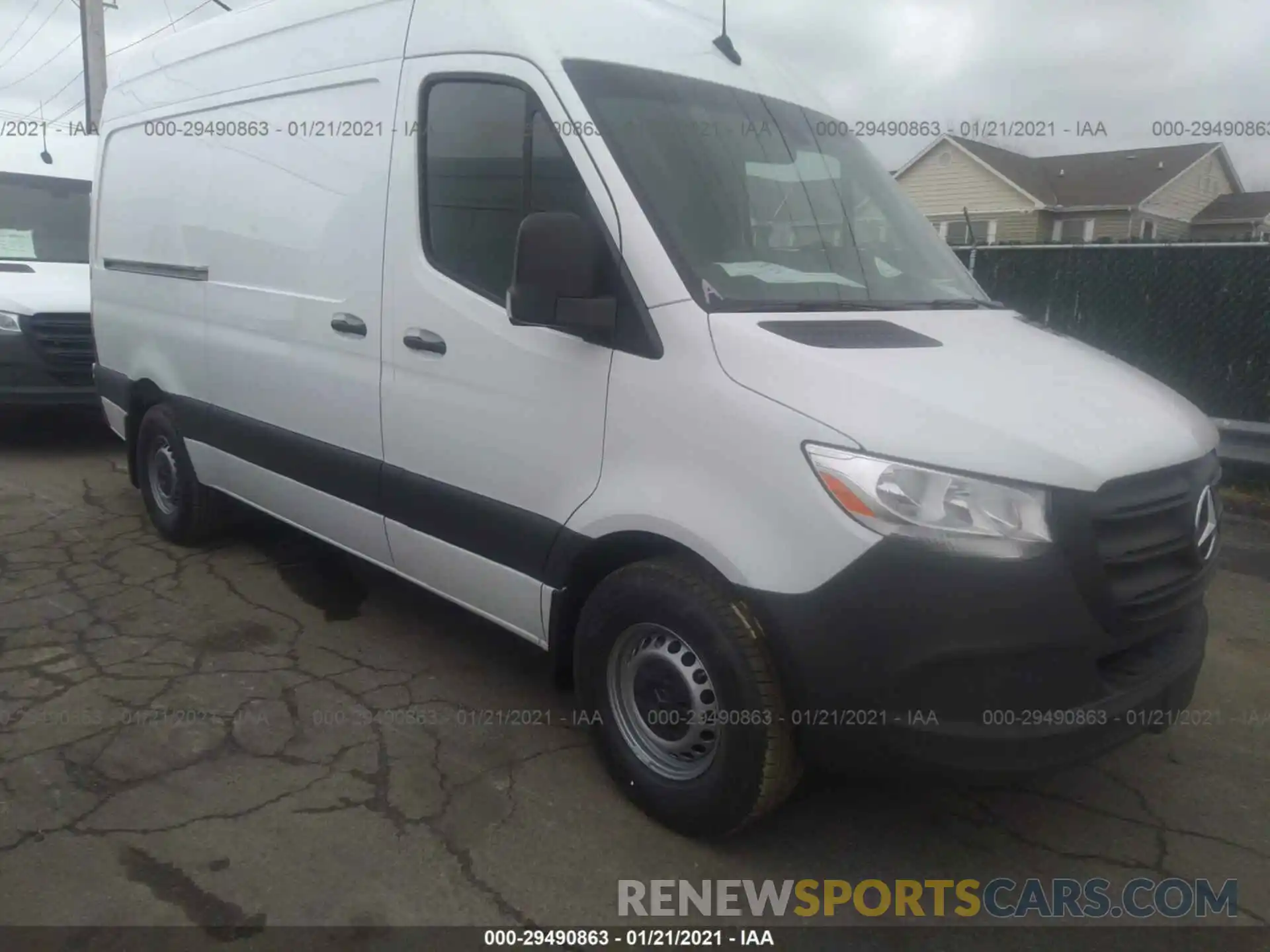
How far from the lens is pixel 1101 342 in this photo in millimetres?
8094

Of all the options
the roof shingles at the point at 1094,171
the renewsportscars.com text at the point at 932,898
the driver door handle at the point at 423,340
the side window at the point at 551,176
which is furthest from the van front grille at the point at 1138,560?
the roof shingles at the point at 1094,171

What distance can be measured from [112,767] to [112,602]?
1609 millimetres

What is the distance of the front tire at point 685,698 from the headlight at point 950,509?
0.48 meters

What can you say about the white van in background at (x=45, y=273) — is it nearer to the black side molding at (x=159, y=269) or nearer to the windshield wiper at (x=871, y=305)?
the black side molding at (x=159, y=269)

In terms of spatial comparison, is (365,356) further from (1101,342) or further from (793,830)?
(1101,342)

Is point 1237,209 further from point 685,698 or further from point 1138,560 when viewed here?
point 685,698

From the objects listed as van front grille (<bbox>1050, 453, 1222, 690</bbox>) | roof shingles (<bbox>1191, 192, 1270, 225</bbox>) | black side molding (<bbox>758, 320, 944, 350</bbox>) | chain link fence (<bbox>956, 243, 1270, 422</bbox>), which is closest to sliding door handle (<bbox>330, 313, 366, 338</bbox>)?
black side molding (<bbox>758, 320, 944, 350</bbox>)

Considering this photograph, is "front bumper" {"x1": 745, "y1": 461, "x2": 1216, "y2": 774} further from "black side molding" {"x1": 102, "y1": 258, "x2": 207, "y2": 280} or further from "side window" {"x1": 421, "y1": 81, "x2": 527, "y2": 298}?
"black side molding" {"x1": 102, "y1": 258, "x2": 207, "y2": 280}

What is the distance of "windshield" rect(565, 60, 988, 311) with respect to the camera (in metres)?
3.01

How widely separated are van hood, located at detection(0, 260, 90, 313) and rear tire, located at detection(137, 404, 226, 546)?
2717 millimetres

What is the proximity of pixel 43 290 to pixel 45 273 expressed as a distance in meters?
0.45

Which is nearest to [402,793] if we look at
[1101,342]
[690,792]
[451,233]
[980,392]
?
[690,792]

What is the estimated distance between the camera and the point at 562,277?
281cm

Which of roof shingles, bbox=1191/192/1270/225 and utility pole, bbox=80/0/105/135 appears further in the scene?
roof shingles, bbox=1191/192/1270/225
